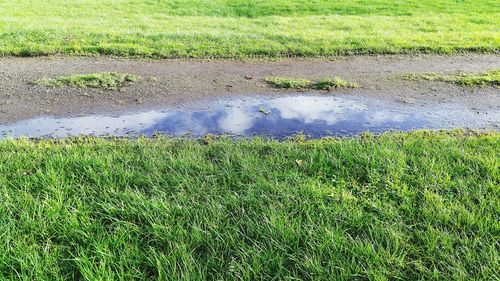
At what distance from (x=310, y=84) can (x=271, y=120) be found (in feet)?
5.56

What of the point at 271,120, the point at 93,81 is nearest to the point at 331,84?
the point at 271,120

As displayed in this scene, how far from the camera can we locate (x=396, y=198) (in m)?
3.82

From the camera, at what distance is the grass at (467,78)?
24.8ft

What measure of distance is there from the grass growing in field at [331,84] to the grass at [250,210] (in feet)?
8.22

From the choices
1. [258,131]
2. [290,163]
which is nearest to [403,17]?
[258,131]

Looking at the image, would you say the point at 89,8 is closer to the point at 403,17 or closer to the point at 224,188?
the point at 403,17

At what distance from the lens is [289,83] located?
7.31 metres

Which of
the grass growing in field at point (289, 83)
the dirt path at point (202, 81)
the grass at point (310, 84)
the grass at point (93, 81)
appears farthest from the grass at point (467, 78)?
the grass at point (93, 81)

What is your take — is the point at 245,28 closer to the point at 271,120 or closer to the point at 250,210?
the point at 271,120

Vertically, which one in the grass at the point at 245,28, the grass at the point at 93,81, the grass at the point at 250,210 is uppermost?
the grass at the point at 245,28

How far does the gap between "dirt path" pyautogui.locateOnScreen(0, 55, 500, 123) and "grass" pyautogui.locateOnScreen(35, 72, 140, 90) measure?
18 centimetres

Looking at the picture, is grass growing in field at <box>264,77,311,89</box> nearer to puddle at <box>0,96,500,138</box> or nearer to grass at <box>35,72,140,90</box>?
puddle at <box>0,96,500,138</box>

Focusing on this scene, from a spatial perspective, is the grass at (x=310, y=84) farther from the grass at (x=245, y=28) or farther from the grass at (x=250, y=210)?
the grass at (x=250, y=210)

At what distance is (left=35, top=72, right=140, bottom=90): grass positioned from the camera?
696 cm
